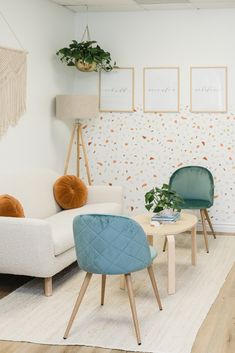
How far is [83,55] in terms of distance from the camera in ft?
20.5

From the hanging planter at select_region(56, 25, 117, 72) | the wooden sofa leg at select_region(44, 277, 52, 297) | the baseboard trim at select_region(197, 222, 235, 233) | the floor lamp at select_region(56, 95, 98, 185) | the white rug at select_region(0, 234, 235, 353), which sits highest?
the hanging planter at select_region(56, 25, 117, 72)

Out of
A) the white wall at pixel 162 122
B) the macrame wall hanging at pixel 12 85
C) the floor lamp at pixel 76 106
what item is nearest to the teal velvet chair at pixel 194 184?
the white wall at pixel 162 122

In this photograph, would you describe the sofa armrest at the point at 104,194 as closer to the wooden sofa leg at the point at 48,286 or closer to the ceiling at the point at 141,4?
the wooden sofa leg at the point at 48,286

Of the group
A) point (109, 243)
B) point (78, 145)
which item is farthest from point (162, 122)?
point (109, 243)

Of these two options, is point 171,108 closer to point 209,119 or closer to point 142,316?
point 209,119

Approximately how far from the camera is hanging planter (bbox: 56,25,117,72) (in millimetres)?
6211

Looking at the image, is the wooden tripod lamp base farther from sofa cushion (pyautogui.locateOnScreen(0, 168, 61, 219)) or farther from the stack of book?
→ the stack of book

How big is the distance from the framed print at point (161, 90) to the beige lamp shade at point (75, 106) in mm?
793

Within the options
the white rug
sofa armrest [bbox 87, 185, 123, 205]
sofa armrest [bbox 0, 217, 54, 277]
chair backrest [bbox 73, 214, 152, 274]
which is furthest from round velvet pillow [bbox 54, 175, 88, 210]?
chair backrest [bbox 73, 214, 152, 274]

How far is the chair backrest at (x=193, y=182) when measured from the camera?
20.1ft

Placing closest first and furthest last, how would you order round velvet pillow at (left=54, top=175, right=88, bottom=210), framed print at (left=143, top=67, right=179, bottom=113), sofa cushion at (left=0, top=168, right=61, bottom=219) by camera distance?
sofa cushion at (left=0, top=168, right=61, bottom=219) < round velvet pillow at (left=54, top=175, right=88, bottom=210) < framed print at (left=143, top=67, right=179, bottom=113)

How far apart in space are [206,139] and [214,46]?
105 centimetres

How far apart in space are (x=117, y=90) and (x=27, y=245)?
304 cm

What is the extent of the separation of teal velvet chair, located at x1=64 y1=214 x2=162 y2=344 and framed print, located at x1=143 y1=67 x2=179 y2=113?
11.1 ft
